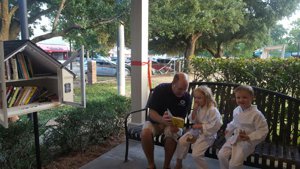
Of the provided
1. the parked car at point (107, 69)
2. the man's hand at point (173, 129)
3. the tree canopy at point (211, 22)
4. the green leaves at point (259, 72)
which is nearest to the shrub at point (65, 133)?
the man's hand at point (173, 129)

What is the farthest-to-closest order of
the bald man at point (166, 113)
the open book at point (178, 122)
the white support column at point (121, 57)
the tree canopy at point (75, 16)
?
the white support column at point (121, 57) < the tree canopy at point (75, 16) < the bald man at point (166, 113) < the open book at point (178, 122)

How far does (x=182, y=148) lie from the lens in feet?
10.2

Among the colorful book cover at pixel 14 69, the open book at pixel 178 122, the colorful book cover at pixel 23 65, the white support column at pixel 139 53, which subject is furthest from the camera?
the white support column at pixel 139 53

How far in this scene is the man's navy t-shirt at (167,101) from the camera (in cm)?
326

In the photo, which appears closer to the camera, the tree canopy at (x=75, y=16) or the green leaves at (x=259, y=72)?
the green leaves at (x=259, y=72)

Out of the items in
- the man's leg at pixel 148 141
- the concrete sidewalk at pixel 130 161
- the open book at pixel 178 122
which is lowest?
the concrete sidewalk at pixel 130 161

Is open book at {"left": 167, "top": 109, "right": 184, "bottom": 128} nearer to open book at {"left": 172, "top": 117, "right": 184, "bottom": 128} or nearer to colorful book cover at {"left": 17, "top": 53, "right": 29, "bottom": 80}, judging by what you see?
open book at {"left": 172, "top": 117, "right": 184, "bottom": 128}

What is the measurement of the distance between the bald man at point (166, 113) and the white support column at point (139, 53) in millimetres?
1256

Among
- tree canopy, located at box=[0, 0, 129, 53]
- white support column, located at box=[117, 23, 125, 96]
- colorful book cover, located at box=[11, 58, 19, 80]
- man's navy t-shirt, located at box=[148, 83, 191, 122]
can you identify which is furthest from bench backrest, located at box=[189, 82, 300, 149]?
white support column, located at box=[117, 23, 125, 96]

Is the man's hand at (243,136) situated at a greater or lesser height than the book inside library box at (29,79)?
lesser

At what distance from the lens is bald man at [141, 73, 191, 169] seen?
10.3 ft

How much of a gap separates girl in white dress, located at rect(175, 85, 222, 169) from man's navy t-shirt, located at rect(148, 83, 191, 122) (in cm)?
20

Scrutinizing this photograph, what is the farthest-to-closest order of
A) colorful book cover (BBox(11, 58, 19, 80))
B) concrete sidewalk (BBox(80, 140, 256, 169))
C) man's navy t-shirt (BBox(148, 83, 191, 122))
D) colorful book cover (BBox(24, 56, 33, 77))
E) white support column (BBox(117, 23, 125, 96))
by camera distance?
white support column (BBox(117, 23, 125, 96)), concrete sidewalk (BBox(80, 140, 256, 169)), man's navy t-shirt (BBox(148, 83, 191, 122)), colorful book cover (BBox(24, 56, 33, 77)), colorful book cover (BBox(11, 58, 19, 80))

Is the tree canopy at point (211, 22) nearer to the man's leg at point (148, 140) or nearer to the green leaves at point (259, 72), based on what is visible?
the green leaves at point (259, 72)
